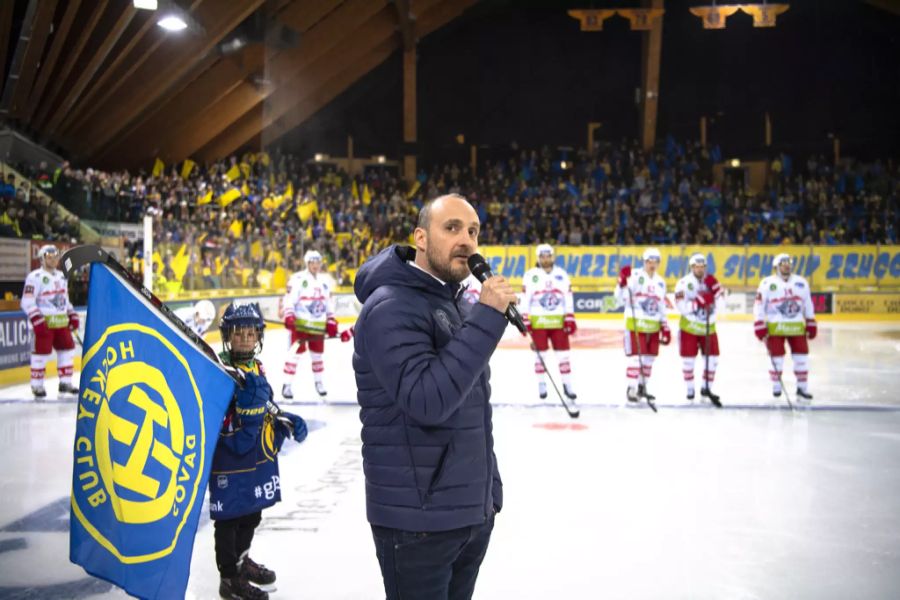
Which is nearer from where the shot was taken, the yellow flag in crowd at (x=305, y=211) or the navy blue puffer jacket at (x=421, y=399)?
the navy blue puffer jacket at (x=421, y=399)

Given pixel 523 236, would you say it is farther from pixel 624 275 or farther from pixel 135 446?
pixel 135 446

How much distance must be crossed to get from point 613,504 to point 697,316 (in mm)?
4889

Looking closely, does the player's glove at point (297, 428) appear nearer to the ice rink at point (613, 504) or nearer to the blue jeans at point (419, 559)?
the ice rink at point (613, 504)

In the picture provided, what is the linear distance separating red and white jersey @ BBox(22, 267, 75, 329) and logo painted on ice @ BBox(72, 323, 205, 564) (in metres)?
7.26

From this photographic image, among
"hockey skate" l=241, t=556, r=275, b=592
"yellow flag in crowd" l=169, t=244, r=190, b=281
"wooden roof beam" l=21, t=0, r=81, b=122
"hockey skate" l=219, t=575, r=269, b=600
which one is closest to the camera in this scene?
"hockey skate" l=219, t=575, r=269, b=600

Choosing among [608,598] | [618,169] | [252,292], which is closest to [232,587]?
[608,598]

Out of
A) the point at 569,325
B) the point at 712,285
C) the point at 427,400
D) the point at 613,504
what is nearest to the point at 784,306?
the point at 712,285

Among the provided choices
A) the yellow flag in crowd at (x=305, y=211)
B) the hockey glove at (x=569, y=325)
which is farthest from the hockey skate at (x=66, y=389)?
the yellow flag in crowd at (x=305, y=211)

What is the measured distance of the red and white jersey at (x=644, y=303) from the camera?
957 centimetres

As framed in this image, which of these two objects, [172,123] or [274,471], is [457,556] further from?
[172,123]

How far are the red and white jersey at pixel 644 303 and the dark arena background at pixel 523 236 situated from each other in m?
0.29

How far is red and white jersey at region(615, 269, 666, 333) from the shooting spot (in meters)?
9.57

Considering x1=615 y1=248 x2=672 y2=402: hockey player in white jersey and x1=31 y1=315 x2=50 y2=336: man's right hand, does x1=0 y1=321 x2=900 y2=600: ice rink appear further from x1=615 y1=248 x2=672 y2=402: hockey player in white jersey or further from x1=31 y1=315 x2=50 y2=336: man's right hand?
x1=31 y1=315 x2=50 y2=336: man's right hand

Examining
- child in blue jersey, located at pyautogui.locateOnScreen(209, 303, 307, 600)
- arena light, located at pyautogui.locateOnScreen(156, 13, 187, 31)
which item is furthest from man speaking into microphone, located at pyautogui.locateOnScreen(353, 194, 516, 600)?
arena light, located at pyautogui.locateOnScreen(156, 13, 187, 31)
